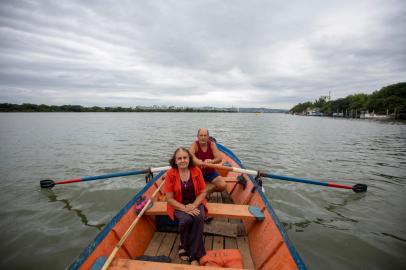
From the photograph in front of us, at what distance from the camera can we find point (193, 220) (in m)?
3.17

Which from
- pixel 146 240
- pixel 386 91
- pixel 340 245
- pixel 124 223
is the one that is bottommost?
pixel 340 245

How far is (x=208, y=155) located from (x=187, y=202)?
7.43ft

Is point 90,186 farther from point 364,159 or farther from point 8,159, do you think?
point 364,159

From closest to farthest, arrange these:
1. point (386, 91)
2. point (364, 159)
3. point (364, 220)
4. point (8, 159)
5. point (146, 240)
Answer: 1. point (146, 240)
2. point (364, 220)
3. point (8, 159)
4. point (364, 159)
5. point (386, 91)

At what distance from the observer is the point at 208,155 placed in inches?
226

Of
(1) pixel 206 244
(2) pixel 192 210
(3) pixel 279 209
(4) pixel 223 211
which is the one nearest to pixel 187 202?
(2) pixel 192 210

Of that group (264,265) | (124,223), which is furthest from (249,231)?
(124,223)

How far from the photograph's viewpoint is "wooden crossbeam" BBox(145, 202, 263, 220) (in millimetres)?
3514

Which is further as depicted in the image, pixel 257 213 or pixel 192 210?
pixel 257 213

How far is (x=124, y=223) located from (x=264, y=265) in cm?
235

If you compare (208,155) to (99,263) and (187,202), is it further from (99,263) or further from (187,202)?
(99,263)

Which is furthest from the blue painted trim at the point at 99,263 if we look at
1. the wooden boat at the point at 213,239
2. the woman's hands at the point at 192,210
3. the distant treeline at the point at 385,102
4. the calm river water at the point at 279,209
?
the distant treeline at the point at 385,102

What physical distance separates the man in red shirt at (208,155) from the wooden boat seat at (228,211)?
1329mm

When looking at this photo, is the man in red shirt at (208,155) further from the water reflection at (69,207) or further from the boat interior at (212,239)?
the water reflection at (69,207)
